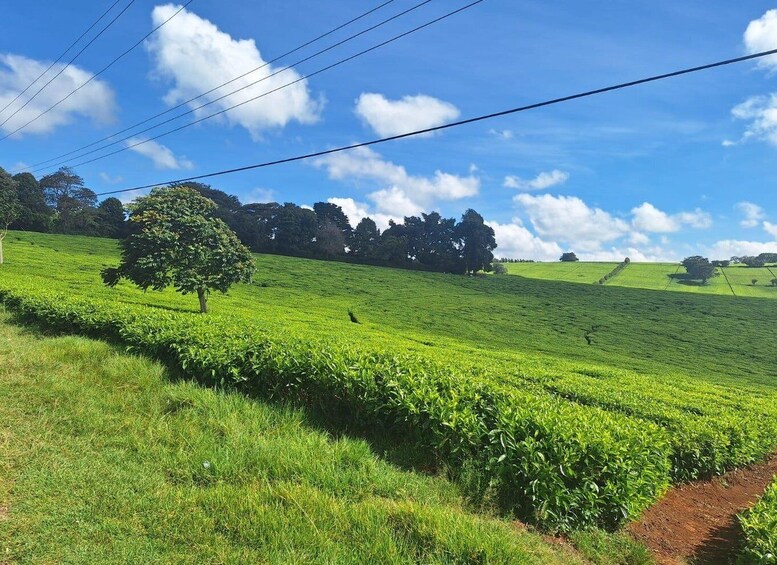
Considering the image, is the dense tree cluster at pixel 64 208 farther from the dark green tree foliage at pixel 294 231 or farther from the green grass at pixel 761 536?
the green grass at pixel 761 536

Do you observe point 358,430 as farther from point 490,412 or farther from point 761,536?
point 761,536

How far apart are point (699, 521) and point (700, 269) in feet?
287

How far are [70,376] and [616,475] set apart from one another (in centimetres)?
779

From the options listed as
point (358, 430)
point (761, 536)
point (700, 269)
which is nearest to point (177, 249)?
point (358, 430)

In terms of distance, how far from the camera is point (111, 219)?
80.2m

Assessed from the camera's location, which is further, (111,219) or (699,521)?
(111,219)

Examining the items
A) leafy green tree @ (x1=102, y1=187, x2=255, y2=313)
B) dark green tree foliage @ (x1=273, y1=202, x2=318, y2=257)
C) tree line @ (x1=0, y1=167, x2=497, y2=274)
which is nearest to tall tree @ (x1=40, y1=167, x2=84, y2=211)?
tree line @ (x1=0, y1=167, x2=497, y2=274)

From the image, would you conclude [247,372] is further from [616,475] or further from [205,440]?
[616,475]

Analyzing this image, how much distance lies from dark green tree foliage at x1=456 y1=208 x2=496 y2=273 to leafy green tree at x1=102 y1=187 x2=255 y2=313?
200ft

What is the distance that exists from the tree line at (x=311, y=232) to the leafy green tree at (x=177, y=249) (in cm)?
5635

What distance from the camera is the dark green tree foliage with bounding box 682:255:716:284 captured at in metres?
76.4

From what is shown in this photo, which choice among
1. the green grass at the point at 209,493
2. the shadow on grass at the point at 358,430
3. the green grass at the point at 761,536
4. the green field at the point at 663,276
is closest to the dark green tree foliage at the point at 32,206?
the shadow on grass at the point at 358,430

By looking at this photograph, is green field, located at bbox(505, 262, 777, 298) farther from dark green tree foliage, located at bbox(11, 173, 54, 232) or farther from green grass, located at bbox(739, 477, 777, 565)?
dark green tree foliage, located at bbox(11, 173, 54, 232)

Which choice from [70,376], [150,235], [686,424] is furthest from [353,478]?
[150,235]
